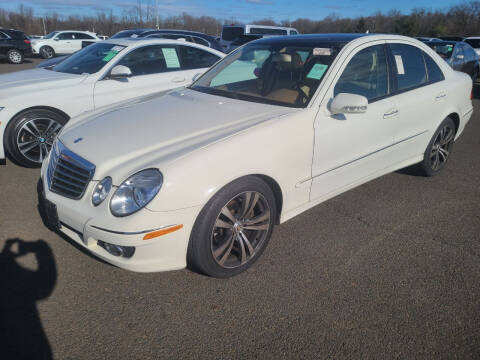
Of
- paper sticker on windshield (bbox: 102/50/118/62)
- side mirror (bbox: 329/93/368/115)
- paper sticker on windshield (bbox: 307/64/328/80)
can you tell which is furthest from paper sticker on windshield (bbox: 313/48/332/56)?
paper sticker on windshield (bbox: 102/50/118/62)

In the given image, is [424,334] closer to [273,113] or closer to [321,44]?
[273,113]

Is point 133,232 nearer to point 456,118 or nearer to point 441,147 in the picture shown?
point 441,147

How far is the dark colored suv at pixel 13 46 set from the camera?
17562 millimetres

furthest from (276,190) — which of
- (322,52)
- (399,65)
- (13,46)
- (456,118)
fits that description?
(13,46)

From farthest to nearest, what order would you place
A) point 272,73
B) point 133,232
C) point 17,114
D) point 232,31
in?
point 232,31, point 17,114, point 272,73, point 133,232

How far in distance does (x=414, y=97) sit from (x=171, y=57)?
11.8 feet

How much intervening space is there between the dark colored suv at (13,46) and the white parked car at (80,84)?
1560cm

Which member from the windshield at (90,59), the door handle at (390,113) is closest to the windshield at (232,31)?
the windshield at (90,59)

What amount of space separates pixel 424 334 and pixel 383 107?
195 centimetres

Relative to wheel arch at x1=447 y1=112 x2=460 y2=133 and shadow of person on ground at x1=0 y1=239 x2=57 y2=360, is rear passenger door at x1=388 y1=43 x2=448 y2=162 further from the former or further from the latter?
shadow of person on ground at x1=0 y1=239 x2=57 y2=360

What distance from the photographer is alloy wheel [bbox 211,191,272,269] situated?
2.49 meters

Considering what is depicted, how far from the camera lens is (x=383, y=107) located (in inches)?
129

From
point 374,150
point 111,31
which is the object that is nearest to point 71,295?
point 374,150

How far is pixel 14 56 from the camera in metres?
18.0
